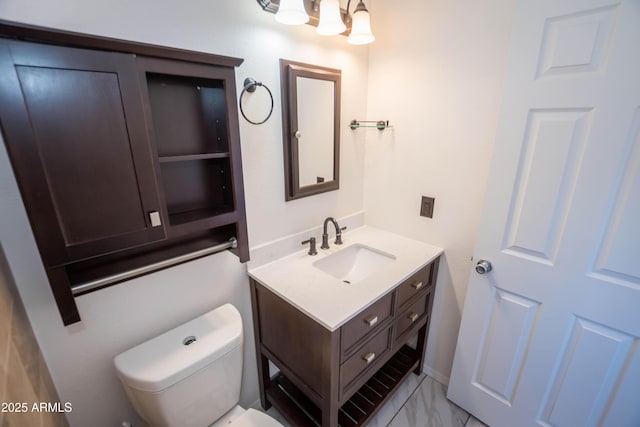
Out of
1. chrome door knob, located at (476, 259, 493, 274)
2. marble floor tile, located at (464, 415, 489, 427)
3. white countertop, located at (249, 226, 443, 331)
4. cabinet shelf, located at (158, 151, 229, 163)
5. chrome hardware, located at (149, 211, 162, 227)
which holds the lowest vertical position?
marble floor tile, located at (464, 415, 489, 427)

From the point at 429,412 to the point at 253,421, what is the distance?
1029 millimetres

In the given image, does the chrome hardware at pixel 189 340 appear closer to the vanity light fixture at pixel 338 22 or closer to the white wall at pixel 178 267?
the white wall at pixel 178 267

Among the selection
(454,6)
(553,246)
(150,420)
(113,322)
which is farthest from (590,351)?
(113,322)

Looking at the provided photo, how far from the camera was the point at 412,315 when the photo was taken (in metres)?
1.54

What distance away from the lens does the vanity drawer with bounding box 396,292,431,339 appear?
1.45 m

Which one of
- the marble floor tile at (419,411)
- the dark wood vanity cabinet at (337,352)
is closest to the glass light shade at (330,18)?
the dark wood vanity cabinet at (337,352)

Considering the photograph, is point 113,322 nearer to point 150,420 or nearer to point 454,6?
point 150,420

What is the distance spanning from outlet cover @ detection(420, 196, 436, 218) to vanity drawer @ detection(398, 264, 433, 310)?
301mm

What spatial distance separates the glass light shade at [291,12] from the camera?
111cm

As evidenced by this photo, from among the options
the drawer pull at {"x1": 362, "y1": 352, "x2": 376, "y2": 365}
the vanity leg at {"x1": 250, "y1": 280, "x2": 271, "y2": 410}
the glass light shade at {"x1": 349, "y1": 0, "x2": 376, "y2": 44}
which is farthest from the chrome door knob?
the glass light shade at {"x1": 349, "y1": 0, "x2": 376, "y2": 44}

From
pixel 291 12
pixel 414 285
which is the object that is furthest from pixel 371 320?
pixel 291 12

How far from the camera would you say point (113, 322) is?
1031mm

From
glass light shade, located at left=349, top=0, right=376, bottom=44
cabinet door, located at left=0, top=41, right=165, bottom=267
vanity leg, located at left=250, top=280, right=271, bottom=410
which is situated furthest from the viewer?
vanity leg, located at left=250, top=280, right=271, bottom=410

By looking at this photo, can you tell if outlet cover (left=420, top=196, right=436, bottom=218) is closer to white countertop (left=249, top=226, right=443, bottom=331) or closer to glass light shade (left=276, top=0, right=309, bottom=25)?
white countertop (left=249, top=226, right=443, bottom=331)
